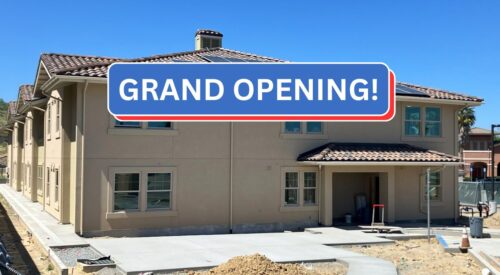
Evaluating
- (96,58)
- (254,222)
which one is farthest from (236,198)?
(96,58)

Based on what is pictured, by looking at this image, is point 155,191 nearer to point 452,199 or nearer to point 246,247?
point 246,247

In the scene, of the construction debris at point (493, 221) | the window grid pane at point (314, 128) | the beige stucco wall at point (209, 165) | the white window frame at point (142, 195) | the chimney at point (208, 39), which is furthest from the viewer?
the chimney at point (208, 39)

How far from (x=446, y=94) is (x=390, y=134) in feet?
11.7

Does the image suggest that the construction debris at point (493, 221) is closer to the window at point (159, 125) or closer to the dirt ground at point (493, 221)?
the dirt ground at point (493, 221)

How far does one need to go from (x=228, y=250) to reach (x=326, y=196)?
663 cm

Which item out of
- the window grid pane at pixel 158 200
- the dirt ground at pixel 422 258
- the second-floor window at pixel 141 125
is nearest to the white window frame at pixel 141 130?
the second-floor window at pixel 141 125

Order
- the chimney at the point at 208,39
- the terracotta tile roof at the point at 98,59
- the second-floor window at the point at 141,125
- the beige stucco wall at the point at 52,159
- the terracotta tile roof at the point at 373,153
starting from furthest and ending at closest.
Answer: the chimney at the point at 208,39
the beige stucco wall at the point at 52,159
the terracotta tile roof at the point at 373,153
the second-floor window at the point at 141,125
the terracotta tile roof at the point at 98,59

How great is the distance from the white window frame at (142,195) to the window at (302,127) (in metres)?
4.83

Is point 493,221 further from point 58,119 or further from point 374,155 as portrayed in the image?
point 58,119

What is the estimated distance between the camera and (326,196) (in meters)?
21.0

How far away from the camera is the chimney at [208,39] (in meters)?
28.0

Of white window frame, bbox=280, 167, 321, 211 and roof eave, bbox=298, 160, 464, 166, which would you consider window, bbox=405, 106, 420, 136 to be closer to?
roof eave, bbox=298, 160, 464, 166

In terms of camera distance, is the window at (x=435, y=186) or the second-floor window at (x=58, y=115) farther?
the window at (x=435, y=186)

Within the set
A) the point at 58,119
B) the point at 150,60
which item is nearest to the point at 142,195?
the point at 150,60
